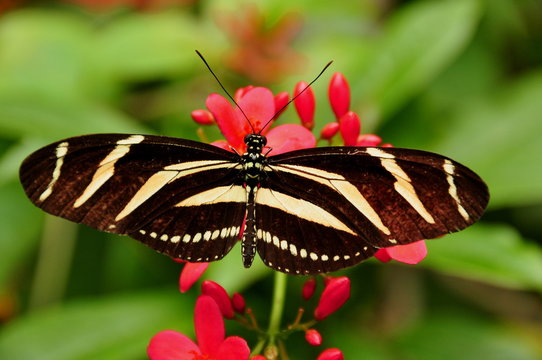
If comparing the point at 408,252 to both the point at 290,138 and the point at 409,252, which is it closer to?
the point at 409,252

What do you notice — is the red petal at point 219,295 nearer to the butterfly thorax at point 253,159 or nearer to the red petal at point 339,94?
the butterfly thorax at point 253,159

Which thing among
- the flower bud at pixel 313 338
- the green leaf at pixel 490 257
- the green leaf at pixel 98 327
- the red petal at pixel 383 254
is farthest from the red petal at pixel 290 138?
the green leaf at pixel 98 327

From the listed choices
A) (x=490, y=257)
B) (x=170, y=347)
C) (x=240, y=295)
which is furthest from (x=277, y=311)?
(x=490, y=257)

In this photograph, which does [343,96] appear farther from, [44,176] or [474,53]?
[474,53]

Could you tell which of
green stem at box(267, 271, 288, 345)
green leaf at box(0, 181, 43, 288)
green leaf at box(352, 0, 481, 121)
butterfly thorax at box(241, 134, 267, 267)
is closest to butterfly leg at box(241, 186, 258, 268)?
butterfly thorax at box(241, 134, 267, 267)

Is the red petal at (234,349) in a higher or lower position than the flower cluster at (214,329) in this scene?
lower

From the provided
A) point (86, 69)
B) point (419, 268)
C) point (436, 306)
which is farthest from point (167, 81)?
point (436, 306)
